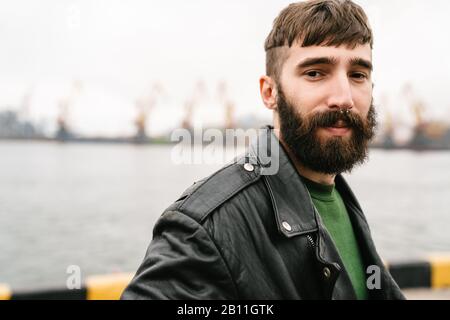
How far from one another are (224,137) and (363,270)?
589 mm

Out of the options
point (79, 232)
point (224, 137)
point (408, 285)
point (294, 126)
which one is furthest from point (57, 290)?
point (79, 232)

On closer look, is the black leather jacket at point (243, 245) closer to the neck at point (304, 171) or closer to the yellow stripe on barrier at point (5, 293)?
the neck at point (304, 171)

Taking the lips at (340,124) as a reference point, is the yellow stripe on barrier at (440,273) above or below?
below

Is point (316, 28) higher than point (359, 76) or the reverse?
higher

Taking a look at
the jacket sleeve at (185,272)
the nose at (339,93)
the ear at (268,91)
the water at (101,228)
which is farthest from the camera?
the water at (101,228)

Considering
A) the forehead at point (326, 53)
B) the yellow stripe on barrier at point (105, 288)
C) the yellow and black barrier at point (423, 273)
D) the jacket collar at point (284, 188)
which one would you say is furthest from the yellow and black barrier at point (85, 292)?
the forehead at point (326, 53)

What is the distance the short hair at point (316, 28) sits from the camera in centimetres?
140

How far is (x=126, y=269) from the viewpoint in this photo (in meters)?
7.09

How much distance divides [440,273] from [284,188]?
3.57 meters

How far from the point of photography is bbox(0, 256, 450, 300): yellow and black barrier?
3.42 meters

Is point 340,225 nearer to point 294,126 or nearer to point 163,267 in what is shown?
point 294,126

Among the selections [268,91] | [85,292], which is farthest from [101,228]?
[268,91]

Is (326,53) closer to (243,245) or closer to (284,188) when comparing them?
(284,188)

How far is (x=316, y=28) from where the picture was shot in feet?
4.58
